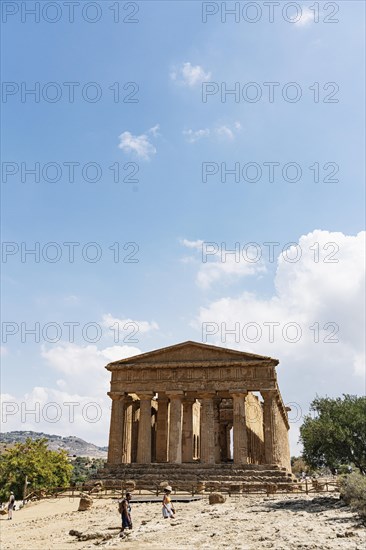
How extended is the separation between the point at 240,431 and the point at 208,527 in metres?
22.6

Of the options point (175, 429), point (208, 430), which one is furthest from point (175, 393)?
point (208, 430)

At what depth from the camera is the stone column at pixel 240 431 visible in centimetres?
3997

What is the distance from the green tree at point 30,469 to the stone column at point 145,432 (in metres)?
17.6

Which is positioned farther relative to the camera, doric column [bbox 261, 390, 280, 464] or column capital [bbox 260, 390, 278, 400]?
column capital [bbox 260, 390, 278, 400]

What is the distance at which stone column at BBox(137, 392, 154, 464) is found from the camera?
42219 mm

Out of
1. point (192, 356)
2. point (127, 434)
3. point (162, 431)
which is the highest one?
point (192, 356)

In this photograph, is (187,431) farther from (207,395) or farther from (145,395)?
(145,395)

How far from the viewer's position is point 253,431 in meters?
48.4

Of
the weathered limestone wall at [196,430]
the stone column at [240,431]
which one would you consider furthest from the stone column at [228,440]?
the stone column at [240,431]

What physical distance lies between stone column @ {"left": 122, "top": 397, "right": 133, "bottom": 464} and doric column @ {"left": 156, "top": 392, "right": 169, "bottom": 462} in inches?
→ 118

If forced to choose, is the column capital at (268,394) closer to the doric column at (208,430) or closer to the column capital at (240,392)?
the column capital at (240,392)

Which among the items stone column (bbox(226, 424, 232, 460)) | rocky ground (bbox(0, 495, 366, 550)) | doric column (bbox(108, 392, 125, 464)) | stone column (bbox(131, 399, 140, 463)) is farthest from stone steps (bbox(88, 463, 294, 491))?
stone column (bbox(226, 424, 232, 460))

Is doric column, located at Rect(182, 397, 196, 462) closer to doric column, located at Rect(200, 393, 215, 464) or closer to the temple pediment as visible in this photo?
doric column, located at Rect(200, 393, 215, 464)

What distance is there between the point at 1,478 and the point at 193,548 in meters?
45.1
